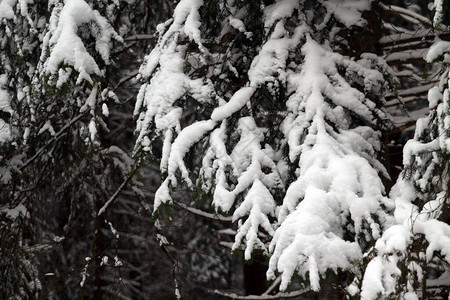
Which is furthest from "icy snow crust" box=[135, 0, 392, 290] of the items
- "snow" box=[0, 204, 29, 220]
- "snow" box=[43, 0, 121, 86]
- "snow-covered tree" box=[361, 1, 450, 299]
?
"snow" box=[0, 204, 29, 220]

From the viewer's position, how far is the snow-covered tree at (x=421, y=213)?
3.02 metres

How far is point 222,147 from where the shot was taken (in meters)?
4.36

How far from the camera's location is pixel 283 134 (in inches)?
186

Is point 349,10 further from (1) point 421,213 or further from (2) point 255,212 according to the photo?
(1) point 421,213

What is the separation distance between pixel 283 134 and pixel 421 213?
1570 millimetres

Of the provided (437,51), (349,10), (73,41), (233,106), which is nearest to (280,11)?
(349,10)

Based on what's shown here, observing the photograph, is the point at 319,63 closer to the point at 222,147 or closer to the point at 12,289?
the point at 222,147

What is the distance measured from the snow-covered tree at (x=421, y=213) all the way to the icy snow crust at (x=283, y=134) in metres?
0.27

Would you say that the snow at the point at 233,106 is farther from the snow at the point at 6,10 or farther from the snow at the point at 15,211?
the snow at the point at 15,211

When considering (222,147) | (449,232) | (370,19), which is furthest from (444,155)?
(370,19)

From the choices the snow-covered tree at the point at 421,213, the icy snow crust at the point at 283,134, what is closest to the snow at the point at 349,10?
the icy snow crust at the point at 283,134

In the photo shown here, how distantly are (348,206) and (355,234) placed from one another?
0.21 metres

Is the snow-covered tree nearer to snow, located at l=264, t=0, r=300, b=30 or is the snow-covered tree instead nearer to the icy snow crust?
the icy snow crust

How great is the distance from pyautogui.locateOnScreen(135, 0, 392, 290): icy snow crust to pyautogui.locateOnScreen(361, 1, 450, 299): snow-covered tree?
270 millimetres
